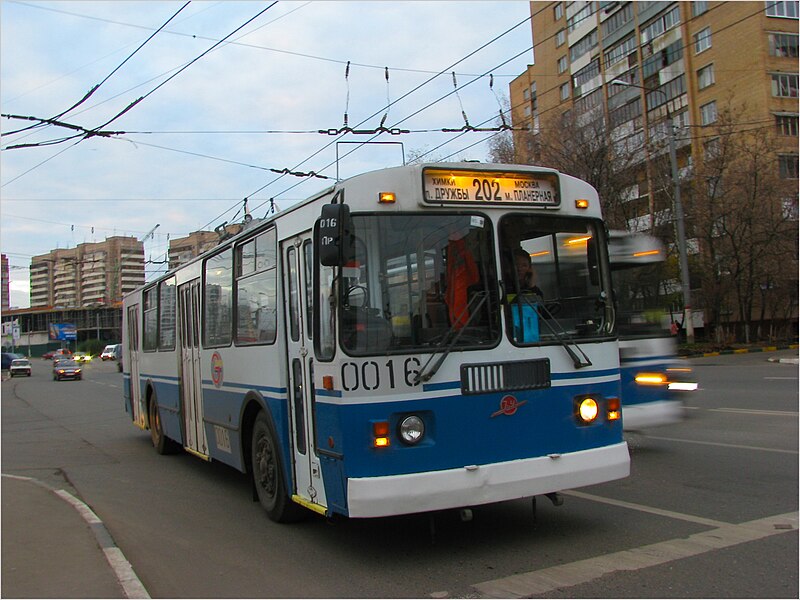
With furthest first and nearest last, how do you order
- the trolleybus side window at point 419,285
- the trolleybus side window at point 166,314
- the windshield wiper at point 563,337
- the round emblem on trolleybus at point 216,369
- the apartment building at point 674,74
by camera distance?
1. the apartment building at point 674,74
2. the trolleybus side window at point 166,314
3. the round emblem on trolleybus at point 216,369
4. the windshield wiper at point 563,337
5. the trolleybus side window at point 419,285

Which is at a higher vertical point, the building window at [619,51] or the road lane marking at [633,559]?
the building window at [619,51]

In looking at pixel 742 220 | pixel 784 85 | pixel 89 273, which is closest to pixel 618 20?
pixel 784 85

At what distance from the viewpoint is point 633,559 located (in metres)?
5.30

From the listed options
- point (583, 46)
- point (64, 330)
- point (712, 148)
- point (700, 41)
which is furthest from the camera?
point (64, 330)

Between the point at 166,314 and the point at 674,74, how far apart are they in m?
49.0

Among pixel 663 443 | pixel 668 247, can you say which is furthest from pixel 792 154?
pixel 663 443

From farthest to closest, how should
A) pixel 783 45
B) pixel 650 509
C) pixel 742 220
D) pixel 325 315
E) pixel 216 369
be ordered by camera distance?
pixel 783 45
pixel 742 220
pixel 216 369
pixel 650 509
pixel 325 315

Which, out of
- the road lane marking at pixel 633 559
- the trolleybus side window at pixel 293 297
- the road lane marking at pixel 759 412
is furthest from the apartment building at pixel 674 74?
the road lane marking at pixel 633 559

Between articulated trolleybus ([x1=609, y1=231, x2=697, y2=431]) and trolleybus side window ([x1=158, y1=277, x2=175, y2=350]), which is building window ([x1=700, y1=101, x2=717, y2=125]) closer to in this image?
articulated trolleybus ([x1=609, y1=231, x2=697, y2=431])

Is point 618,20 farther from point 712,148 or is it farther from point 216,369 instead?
point 216,369

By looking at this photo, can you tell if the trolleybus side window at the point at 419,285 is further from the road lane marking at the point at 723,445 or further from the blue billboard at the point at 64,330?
the blue billboard at the point at 64,330

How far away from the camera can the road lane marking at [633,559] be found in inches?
191

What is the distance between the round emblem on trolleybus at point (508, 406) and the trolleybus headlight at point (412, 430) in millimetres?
585

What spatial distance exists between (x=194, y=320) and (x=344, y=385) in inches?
191
